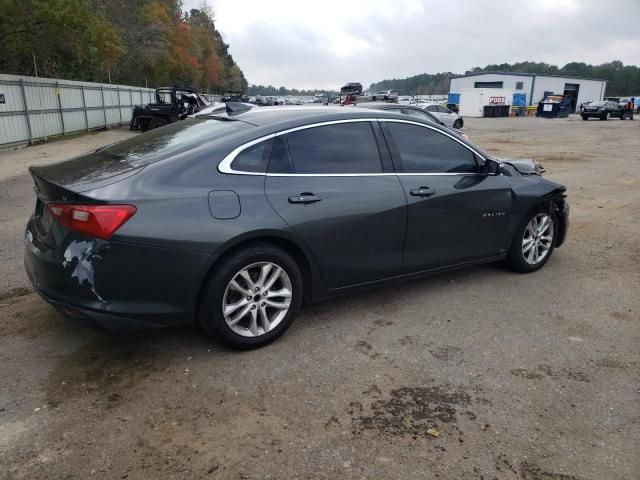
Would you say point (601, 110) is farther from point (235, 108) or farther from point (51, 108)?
point (235, 108)

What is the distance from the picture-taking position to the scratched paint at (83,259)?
3002 millimetres

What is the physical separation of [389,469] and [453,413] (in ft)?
2.06

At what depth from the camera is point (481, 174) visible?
4664 mm

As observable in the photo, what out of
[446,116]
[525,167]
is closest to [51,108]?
[446,116]

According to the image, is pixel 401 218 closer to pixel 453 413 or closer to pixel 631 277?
pixel 453 413

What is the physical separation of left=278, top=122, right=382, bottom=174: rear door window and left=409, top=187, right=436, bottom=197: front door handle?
1.11ft

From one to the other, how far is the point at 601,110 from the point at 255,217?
46610 mm

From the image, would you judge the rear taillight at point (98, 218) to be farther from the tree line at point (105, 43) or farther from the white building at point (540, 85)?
the white building at point (540, 85)

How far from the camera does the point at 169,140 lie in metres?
3.90

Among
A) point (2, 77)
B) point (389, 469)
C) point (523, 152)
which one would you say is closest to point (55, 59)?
point (2, 77)

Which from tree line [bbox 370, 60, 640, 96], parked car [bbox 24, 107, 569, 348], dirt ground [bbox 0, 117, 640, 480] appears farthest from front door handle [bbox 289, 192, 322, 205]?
tree line [bbox 370, 60, 640, 96]

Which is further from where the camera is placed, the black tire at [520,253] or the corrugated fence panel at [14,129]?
the corrugated fence panel at [14,129]

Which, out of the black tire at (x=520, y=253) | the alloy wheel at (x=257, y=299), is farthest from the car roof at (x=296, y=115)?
the black tire at (x=520, y=253)

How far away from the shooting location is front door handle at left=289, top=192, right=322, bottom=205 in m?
3.58
